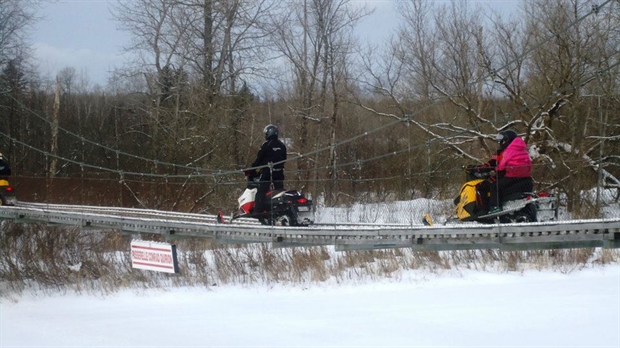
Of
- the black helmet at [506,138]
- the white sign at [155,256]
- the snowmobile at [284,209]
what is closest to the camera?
the black helmet at [506,138]

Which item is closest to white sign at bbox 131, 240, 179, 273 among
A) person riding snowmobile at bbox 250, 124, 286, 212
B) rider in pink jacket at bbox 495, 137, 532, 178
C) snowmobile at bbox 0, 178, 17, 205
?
person riding snowmobile at bbox 250, 124, 286, 212

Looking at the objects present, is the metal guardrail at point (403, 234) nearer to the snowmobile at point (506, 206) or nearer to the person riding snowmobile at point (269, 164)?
the snowmobile at point (506, 206)

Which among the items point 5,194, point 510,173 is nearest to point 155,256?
point 5,194

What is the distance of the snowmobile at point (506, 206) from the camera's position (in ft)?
23.5

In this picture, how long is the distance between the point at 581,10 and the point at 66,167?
16520 millimetres

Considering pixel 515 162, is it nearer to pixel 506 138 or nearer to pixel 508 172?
pixel 508 172

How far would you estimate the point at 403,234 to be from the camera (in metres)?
7.37

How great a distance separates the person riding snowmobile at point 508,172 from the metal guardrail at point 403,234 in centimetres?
39

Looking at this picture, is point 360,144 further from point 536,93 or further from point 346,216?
point 346,216

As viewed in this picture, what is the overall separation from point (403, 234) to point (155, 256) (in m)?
4.24

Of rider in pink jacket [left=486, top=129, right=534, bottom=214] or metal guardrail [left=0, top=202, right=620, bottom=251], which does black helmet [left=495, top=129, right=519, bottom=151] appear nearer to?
rider in pink jacket [left=486, top=129, right=534, bottom=214]

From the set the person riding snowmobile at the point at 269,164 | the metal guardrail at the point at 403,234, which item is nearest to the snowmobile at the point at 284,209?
the person riding snowmobile at the point at 269,164

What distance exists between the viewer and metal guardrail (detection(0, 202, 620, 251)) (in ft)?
21.1

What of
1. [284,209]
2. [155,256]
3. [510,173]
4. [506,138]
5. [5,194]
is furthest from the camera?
[5,194]
